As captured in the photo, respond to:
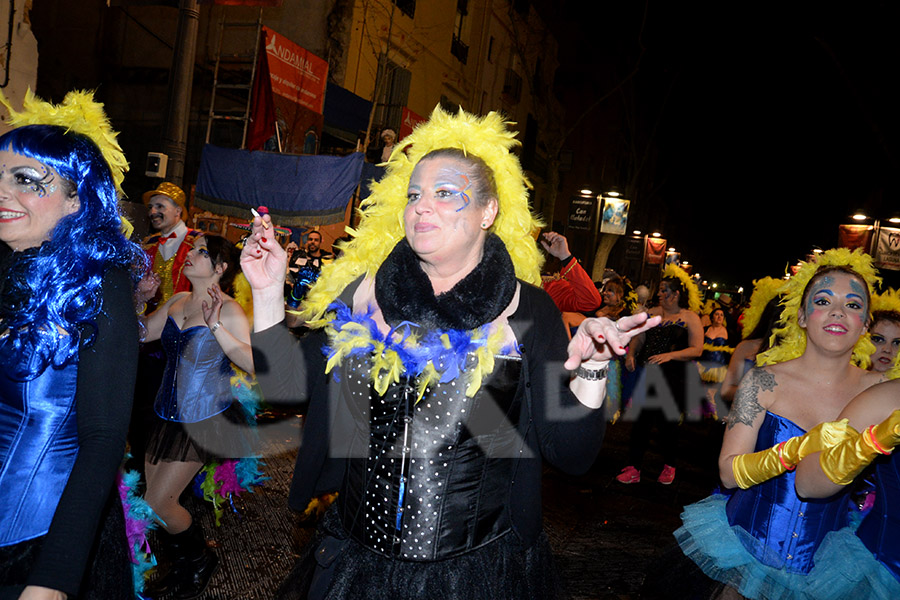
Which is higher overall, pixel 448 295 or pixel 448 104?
pixel 448 104

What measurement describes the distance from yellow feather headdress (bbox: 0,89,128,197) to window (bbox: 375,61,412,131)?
1400 centimetres

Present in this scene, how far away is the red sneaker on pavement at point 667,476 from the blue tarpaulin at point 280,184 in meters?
6.49

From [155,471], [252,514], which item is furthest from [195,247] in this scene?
[252,514]

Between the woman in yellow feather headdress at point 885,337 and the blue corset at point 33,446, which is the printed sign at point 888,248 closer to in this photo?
the woman in yellow feather headdress at point 885,337

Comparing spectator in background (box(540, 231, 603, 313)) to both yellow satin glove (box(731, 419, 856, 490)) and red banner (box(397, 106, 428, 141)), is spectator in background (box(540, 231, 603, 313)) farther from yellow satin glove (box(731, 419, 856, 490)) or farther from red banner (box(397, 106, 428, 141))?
red banner (box(397, 106, 428, 141))

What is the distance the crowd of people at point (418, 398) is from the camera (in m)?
1.85

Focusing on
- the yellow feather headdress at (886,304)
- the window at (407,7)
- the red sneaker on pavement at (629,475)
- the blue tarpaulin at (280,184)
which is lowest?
the red sneaker on pavement at (629,475)

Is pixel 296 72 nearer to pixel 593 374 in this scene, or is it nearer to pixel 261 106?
pixel 261 106

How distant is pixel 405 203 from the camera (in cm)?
260

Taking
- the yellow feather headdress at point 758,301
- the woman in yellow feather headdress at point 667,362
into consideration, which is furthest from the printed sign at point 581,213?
the yellow feather headdress at point 758,301

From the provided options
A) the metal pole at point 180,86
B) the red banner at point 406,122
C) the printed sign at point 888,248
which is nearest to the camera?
the metal pole at point 180,86

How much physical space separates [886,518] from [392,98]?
14.7 meters

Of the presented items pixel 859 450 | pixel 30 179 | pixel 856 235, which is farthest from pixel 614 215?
pixel 30 179

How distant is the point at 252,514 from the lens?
513cm
